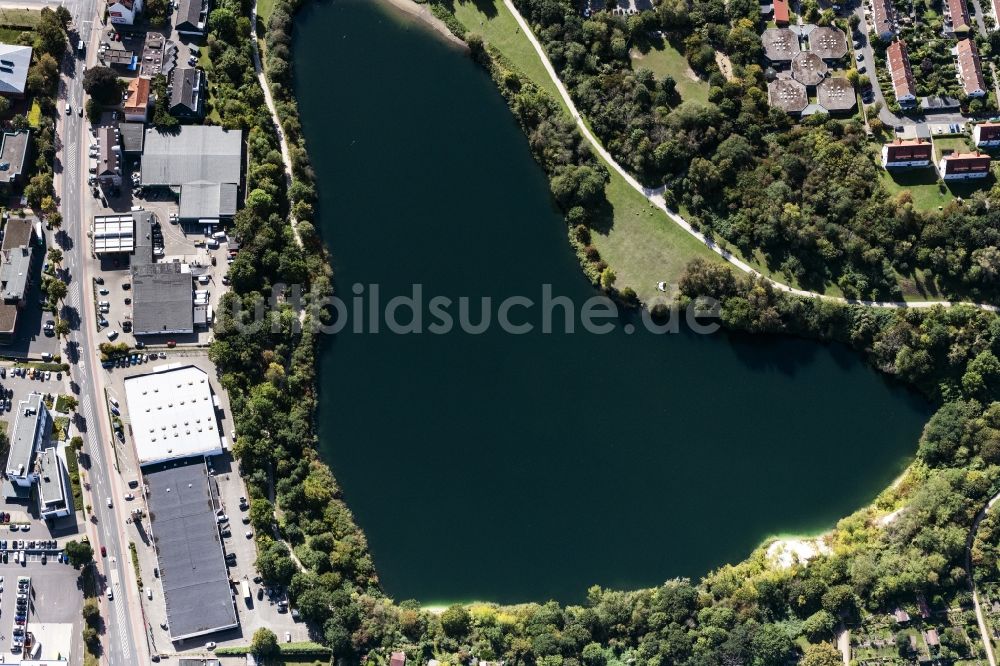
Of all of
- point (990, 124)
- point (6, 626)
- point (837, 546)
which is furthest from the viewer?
point (990, 124)

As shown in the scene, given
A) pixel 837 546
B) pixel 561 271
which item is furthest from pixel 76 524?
pixel 837 546

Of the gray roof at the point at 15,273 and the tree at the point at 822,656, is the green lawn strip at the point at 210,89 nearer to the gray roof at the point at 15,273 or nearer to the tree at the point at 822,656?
the gray roof at the point at 15,273

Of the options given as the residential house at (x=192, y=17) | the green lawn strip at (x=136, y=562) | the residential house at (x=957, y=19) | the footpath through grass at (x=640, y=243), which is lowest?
the green lawn strip at (x=136, y=562)

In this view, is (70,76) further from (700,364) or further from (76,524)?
(700,364)

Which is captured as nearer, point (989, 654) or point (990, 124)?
point (989, 654)

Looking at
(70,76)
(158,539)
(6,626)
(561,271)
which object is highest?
(70,76)

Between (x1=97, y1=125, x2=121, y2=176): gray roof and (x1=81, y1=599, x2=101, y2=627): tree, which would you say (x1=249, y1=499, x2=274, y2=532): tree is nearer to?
(x1=81, y1=599, x2=101, y2=627): tree

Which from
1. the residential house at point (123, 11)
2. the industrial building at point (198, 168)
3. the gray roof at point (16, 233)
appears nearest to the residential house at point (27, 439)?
the gray roof at point (16, 233)

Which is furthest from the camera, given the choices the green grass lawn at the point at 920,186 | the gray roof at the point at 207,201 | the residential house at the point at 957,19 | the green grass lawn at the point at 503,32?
the residential house at the point at 957,19
